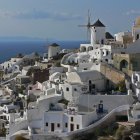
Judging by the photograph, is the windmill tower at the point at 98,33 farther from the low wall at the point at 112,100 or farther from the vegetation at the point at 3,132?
the vegetation at the point at 3,132

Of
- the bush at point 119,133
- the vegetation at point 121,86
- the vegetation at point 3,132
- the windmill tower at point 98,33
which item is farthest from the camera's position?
the windmill tower at point 98,33

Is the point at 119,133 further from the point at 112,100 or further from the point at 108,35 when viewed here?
the point at 108,35

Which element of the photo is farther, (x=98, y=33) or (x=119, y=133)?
(x=98, y=33)

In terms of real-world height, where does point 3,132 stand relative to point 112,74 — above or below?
below

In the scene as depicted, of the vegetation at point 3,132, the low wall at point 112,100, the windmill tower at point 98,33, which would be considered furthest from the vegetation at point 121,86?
the windmill tower at point 98,33

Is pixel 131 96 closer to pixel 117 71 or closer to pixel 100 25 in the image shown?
pixel 117 71

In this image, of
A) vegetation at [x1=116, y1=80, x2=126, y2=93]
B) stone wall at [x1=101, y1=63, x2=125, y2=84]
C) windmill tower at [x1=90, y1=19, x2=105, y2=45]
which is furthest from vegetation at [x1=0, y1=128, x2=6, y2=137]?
windmill tower at [x1=90, y1=19, x2=105, y2=45]

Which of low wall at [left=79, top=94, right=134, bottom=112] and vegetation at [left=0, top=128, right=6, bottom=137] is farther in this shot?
vegetation at [left=0, top=128, right=6, bottom=137]

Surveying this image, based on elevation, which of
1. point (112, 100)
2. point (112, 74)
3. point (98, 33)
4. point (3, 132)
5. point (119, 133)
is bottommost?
point (3, 132)

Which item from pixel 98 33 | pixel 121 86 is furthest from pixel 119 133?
pixel 98 33

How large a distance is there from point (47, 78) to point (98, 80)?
811 cm

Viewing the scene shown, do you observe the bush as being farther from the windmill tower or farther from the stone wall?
the windmill tower

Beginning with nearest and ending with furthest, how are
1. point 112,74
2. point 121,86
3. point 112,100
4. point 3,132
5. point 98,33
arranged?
point 112,100 < point 121,86 < point 3,132 < point 112,74 < point 98,33

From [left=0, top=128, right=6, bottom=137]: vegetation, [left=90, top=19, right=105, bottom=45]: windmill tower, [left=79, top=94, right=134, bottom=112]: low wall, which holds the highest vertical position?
[left=90, top=19, right=105, bottom=45]: windmill tower
